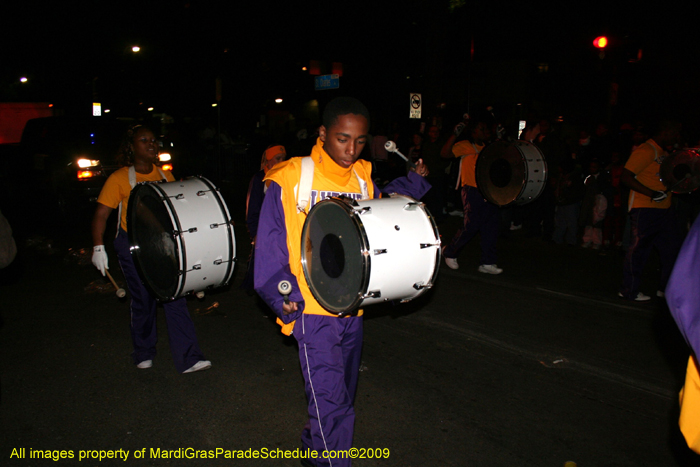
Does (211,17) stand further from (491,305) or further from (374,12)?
(491,305)

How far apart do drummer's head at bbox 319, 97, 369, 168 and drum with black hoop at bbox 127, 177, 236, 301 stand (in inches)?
56.6

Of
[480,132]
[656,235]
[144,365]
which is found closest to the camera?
[144,365]

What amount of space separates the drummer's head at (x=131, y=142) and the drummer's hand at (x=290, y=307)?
2517mm

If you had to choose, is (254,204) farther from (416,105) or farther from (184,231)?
(416,105)

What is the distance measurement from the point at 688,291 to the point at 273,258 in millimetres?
1737

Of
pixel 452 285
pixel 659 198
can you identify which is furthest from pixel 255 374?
pixel 659 198

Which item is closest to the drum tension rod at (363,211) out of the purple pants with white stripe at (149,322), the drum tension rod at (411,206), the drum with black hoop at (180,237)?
the drum tension rod at (411,206)

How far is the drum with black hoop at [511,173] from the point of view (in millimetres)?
6852

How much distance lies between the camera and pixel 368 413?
385 centimetres

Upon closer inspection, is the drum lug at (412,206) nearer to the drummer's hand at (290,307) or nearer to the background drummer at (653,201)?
the drummer's hand at (290,307)

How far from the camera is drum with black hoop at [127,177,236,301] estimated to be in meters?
3.71

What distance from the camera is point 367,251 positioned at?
97.3 inches

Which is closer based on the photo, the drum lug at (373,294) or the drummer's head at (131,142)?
the drum lug at (373,294)

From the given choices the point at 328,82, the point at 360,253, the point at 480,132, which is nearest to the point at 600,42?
the point at 480,132
